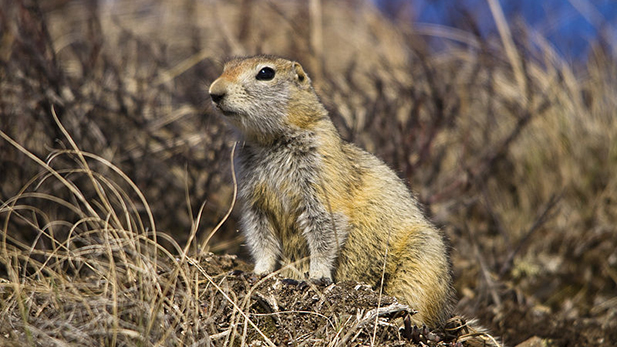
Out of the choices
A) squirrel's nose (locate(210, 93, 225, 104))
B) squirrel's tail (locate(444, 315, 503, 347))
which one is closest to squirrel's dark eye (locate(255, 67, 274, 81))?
squirrel's nose (locate(210, 93, 225, 104))

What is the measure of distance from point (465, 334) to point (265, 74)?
1.92m

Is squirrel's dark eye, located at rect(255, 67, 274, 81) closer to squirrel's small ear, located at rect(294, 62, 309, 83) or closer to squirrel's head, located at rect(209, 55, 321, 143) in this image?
squirrel's head, located at rect(209, 55, 321, 143)

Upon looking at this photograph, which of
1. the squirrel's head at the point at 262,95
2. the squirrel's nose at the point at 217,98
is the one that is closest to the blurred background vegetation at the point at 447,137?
the squirrel's head at the point at 262,95

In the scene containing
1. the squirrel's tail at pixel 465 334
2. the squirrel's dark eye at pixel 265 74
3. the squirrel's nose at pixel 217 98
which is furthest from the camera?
the squirrel's dark eye at pixel 265 74

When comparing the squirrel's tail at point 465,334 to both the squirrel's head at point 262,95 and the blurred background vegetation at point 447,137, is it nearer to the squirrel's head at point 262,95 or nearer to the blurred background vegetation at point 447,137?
the blurred background vegetation at point 447,137

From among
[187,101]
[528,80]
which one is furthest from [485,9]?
[187,101]

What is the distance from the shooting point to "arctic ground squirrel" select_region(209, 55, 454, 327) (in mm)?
3658

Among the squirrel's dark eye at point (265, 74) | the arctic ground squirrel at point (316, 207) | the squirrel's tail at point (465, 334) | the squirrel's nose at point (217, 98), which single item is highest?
the squirrel's dark eye at point (265, 74)

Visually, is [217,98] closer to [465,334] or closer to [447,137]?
[465,334]

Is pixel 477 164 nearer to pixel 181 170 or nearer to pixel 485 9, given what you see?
pixel 181 170

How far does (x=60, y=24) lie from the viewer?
1009 centimetres

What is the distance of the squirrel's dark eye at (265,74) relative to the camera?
3844mm

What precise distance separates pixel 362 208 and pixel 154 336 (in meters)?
1.48

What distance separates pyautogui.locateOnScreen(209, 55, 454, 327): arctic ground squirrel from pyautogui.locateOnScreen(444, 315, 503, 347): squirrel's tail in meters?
0.07
